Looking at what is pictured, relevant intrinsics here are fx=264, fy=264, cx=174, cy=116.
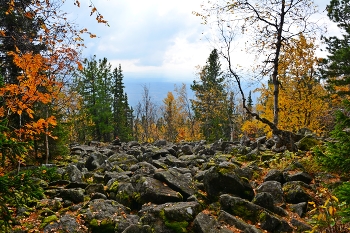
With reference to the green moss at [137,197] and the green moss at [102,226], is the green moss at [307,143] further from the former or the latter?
the green moss at [102,226]

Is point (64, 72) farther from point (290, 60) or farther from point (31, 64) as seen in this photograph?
point (290, 60)

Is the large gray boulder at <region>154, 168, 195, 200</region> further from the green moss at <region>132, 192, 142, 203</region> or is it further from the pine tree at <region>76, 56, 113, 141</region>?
the pine tree at <region>76, 56, 113, 141</region>

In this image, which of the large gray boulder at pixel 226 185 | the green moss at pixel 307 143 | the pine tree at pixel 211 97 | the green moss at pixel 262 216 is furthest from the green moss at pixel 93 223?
the pine tree at pixel 211 97

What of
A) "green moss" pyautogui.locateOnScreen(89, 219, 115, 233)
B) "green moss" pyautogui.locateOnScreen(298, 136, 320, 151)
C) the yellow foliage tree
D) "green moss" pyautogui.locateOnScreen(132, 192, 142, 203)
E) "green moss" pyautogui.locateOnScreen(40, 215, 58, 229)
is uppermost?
the yellow foliage tree

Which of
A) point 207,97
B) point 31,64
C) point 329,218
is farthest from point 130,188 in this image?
point 207,97

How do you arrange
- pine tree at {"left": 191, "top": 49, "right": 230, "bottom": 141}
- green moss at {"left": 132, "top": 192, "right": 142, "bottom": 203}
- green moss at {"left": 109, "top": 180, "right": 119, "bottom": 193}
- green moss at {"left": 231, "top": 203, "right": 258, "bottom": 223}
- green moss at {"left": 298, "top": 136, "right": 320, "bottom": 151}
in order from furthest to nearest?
1. pine tree at {"left": 191, "top": 49, "right": 230, "bottom": 141}
2. green moss at {"left": 298, "top": 136, "right": 320, "bottom": 151}
3. green moss at {"left": 109, "top": 180, "right": 119, "bottom": 193}
4. green moss at {"left": 132, "top": 192, "right": 142, "bottom": 203}
5. green moss at {"left": 231, "top": 203, "right": 258, "bottom": 223}

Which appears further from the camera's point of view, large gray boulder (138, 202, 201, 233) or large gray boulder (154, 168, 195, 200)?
large gray boulder (154, 168, 195, 200)

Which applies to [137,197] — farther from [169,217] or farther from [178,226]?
[178,226]

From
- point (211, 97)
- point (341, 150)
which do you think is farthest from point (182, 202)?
point (211, 97)

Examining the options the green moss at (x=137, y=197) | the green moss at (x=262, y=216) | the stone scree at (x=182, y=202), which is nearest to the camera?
the stone scree at (x=182, y=202)

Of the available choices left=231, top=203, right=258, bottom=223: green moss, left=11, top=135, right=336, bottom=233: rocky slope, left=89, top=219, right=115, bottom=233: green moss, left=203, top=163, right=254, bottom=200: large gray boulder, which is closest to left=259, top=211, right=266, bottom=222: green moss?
left=11, top=135, right=336, bottom=233: rocky slope

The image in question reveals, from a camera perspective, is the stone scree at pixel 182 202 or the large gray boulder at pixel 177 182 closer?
the stone scree at pixel 182 202

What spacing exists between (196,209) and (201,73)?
3170 centimetres

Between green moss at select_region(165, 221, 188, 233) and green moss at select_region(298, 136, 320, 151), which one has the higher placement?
green moss at select_region(298, 136, 320, 151)
